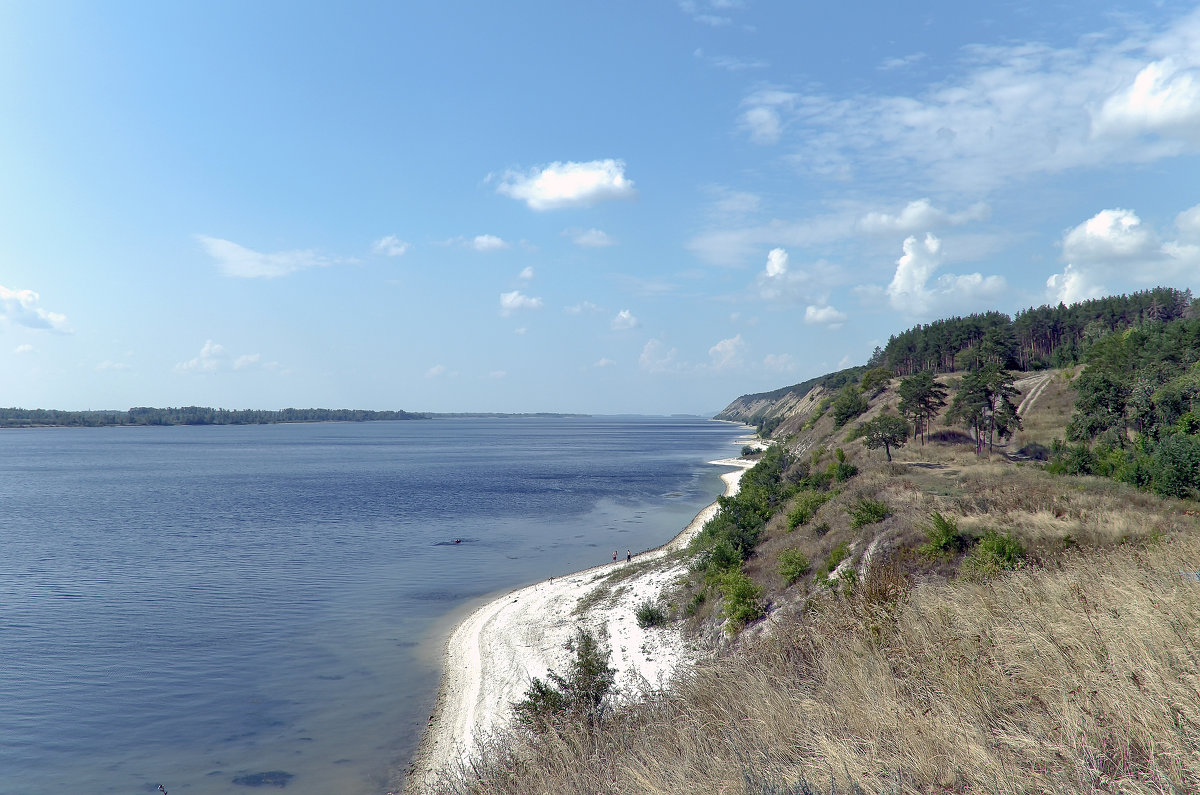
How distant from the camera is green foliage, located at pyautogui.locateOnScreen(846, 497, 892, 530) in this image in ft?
84.0

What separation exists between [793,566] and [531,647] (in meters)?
11.3

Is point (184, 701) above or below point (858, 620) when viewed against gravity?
below

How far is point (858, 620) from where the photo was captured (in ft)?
34.2

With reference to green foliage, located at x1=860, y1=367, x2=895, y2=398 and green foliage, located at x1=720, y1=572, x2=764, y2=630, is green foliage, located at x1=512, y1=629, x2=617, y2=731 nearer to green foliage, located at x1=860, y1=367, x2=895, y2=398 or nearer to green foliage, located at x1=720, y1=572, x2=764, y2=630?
green foliage, located at x1=720, y1=572, x2=764, y2=630

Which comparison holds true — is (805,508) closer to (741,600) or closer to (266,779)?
(741,600)

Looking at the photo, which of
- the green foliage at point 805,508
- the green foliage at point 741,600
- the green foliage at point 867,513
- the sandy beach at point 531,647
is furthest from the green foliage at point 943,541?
the green foliage at point 805,508

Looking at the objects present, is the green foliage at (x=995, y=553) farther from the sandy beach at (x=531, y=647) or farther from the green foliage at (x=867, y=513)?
the sandy beach at (x=531, y=647)

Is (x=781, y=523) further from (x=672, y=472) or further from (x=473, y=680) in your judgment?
(x=672, y=472)

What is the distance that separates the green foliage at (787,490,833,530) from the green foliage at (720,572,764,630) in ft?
25.4

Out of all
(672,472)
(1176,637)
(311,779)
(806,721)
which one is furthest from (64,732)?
(672,472)

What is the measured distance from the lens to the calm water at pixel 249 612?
2061 centimetres

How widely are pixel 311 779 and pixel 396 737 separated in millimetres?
2870

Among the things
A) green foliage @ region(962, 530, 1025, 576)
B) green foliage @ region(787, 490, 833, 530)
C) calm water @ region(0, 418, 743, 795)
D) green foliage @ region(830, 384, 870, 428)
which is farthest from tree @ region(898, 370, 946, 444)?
green foliage @ region(962, 530, 1025, 576)

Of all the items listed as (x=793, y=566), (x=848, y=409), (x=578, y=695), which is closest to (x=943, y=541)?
(x=793, y=566)
